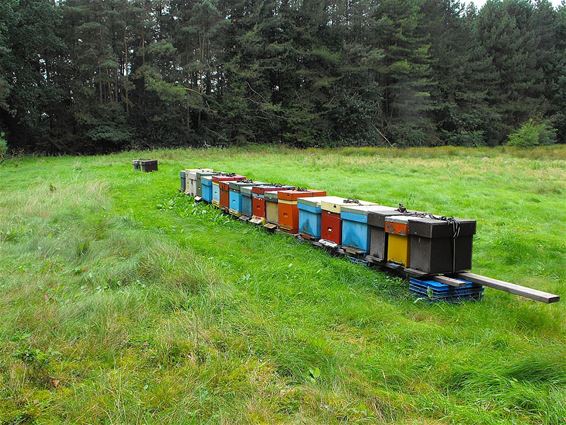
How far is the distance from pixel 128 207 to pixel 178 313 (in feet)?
24.4

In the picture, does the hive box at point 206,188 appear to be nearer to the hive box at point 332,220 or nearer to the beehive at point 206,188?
the beehive at point 206,188

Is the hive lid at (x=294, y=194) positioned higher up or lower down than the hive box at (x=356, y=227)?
higher up

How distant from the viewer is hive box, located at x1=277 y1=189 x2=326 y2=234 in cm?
880

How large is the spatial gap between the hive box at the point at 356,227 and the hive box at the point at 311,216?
621 mm

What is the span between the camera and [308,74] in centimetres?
4122

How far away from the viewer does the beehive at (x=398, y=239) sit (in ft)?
21.1

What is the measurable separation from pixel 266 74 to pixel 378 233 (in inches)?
1381

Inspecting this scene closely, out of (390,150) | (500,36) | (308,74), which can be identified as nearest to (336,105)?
(308,74)

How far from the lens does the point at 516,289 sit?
561 centimetres

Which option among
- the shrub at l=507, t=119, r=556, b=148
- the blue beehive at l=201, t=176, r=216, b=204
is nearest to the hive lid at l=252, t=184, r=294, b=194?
the blue beehive at l=201, t=176, r=216, b=204

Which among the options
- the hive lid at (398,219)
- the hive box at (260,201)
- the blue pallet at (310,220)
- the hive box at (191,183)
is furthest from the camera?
the hive box at (191,183)

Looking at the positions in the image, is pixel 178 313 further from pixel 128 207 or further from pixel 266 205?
pixel 128 207

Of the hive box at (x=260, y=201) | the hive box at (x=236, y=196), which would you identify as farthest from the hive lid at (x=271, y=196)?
the hive box at (x=236, y=196)

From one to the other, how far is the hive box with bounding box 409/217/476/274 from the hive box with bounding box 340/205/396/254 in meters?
0.87
